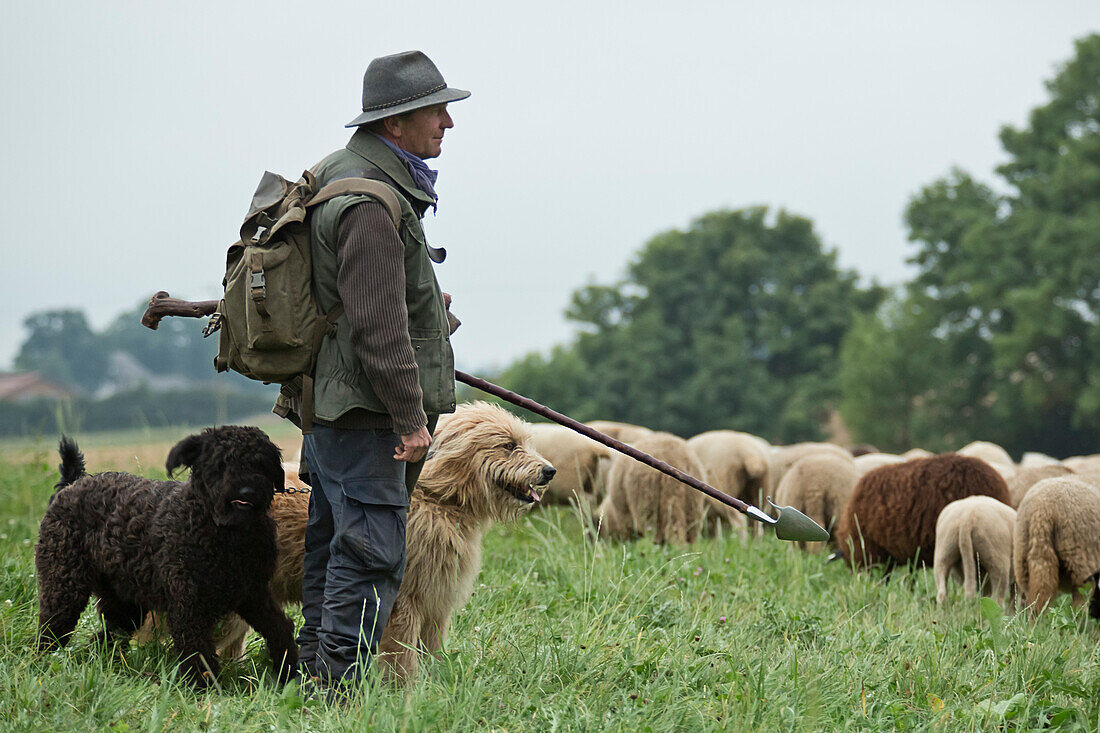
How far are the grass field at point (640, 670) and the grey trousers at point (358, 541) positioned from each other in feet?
0.86

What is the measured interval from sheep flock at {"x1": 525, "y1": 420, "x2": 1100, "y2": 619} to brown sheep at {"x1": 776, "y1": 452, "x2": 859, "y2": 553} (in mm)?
12

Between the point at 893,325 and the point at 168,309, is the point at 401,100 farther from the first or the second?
the point at 893,325

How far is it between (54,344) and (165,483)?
64500 millimetres

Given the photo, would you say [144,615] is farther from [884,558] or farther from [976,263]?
[976,263]

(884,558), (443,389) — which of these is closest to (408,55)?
(443,389)

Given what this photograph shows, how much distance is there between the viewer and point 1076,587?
7.46 meters

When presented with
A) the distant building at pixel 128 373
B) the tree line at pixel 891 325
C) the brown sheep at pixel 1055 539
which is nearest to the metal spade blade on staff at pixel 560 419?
the brown sheep at pixel 1055 539

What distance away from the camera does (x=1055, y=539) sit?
7.32 metres

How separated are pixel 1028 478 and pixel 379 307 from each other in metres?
8.11

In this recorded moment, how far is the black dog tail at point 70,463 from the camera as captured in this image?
17.3ft

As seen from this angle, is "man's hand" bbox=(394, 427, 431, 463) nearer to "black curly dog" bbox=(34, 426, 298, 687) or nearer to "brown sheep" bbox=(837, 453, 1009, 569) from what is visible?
"black curly dog" bbox=(34, 426, 298, 687)

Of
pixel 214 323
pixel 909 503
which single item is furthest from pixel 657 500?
pixel 214 323

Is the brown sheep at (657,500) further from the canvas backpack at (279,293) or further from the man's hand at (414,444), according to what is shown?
the canvas backpack at (279,293)

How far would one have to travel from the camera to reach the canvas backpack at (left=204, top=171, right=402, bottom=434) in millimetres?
4031
